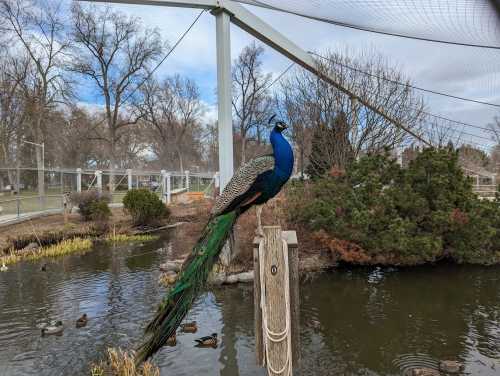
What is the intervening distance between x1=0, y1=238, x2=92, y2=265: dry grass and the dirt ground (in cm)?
77

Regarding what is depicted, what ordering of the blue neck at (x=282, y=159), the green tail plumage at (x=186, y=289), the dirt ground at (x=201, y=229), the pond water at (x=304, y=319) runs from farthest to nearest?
the dirt ground at (x=201, y=229) → the pond water at (x=304, y=319) → the blue neck at (x=282, y=159) → the green tail plumage at (x=186, y=289)

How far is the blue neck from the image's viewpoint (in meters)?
2.92

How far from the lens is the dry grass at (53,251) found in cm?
940

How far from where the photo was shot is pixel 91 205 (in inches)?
531

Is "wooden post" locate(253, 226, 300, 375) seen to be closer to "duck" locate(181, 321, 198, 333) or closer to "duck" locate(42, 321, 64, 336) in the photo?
"duck" locate(181, 321, 198, 333)

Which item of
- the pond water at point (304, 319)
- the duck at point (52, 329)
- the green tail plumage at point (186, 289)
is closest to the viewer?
the green tail plumage at point (186, 289)

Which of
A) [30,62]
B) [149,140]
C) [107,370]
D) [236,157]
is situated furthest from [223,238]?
[149,140]

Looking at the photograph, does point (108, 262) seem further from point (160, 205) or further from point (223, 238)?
point (223, 238)

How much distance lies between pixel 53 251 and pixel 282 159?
935 cm

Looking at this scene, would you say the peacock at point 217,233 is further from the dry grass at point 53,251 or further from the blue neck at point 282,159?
the dry grass at point 53,251

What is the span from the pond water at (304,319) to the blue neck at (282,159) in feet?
8.64

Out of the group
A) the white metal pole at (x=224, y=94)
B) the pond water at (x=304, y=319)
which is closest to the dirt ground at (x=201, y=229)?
the pond water at (x=304, y=319)

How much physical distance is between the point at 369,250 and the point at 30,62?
69.4 feet

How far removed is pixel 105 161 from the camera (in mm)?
43812
